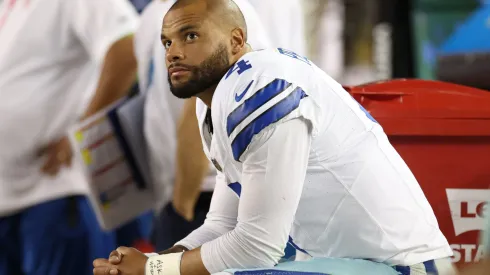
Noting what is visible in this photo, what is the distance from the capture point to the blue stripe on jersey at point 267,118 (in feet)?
4.77

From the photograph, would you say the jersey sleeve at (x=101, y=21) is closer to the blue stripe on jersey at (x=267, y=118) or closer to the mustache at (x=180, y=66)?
the mustache at (x=180, y=66)

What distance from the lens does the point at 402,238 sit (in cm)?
158

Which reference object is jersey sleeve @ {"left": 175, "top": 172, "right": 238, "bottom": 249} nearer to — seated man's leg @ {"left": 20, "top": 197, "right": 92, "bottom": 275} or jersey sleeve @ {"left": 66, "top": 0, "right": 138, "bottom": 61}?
jersey sleeve @ {"left": 66, "top": 0, "right": 138, "bottom": 61}

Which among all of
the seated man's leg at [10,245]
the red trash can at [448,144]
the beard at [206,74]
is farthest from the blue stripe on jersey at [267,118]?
the seated man's leg at [10,245]

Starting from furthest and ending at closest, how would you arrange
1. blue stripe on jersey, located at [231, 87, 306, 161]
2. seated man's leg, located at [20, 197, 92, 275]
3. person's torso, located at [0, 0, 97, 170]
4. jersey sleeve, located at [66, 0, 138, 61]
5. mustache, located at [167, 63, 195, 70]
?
seated man's leg, located at [20, 197, 92, 275] < person's torso, located at [0, 0, 97, 170] < jersey sleeve, located at [66, 0, 138, 61] < mustache, located at [167, 63, 195, 70] < blue stripe on jersey, located at [231, 87, 306, 161]

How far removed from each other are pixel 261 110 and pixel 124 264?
1.15 ft

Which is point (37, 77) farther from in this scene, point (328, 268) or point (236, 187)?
point (328, 268)

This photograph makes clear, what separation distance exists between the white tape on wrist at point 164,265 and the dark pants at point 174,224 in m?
1.02

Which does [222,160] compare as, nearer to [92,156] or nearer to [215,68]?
[215,68]

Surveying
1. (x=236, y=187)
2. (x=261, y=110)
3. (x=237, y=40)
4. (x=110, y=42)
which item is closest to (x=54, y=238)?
(x=110, y=42)

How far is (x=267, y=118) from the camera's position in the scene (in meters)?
1.46

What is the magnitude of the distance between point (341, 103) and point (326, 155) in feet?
0.31

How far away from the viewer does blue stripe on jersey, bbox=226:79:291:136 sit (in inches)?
57.6

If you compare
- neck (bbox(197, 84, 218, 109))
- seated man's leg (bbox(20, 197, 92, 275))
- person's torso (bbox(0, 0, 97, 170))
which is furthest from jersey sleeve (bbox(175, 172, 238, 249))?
seated man's leg (bbox(20, 197, 92, 275))
